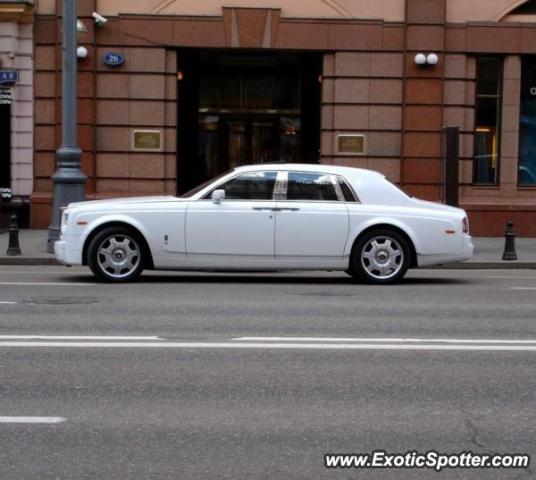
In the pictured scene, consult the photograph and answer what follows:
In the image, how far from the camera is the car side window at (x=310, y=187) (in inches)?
542

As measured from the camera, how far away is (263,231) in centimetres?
1355

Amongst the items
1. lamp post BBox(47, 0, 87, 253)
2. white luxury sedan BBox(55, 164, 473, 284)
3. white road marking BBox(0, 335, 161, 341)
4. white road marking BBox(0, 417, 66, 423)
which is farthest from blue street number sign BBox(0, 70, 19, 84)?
white road marking BBox(0, 417, 66, 423)

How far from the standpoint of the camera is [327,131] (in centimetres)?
2253

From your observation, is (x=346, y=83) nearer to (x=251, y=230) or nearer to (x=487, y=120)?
(x=487, y=120)

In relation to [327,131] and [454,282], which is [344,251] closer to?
[454,282]

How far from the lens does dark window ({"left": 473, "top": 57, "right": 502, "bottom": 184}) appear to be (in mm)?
22594

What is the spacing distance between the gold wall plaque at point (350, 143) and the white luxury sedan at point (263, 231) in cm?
865

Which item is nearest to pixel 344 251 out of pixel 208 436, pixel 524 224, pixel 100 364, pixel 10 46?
pixel 100 364

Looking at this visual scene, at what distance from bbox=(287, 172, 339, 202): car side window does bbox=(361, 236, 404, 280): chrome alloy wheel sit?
802 mm

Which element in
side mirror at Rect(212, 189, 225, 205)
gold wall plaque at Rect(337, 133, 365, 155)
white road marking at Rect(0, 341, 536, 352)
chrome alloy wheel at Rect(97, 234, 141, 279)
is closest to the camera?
white road marking at Rect(0, 341, 536, 352)

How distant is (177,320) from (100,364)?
7.75 feet

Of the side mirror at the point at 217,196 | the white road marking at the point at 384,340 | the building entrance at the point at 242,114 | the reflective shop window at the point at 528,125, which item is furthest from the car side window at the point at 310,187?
the reflective shop window at the point at 528,125

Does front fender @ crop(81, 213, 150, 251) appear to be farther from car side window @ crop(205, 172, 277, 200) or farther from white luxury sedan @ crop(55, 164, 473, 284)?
car side window @ crop(205, 172, 277, 200)

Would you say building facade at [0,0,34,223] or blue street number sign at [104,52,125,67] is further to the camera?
blue street number sign at [104,52,125,67]
